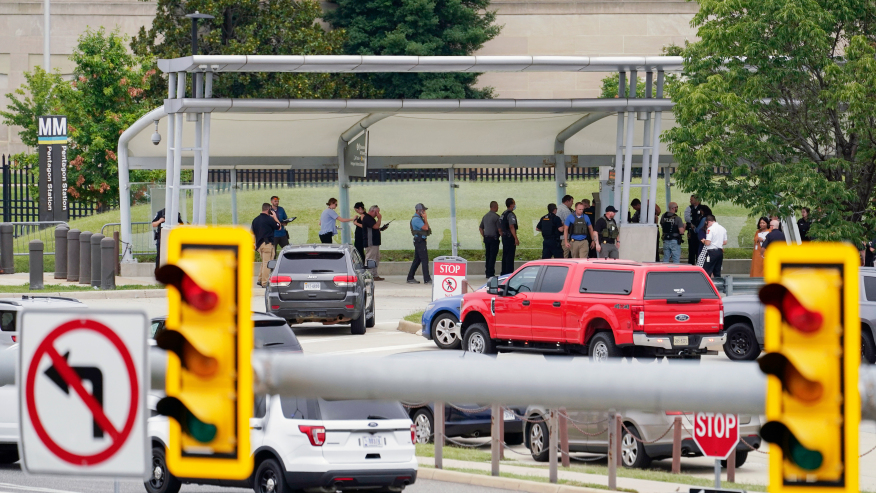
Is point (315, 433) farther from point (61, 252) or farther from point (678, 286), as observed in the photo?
point (61, 252)

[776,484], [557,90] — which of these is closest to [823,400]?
[776,484]

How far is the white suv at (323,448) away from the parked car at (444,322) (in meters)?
8.66

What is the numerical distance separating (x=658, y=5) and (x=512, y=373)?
190 feet

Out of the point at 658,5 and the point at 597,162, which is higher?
the point at 658,5

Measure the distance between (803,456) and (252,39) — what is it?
1792 inches

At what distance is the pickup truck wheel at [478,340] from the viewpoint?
20469 millimetres

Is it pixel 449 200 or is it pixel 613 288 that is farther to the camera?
pixel 449 200

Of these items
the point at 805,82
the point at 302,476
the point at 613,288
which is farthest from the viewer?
the point at 805,82

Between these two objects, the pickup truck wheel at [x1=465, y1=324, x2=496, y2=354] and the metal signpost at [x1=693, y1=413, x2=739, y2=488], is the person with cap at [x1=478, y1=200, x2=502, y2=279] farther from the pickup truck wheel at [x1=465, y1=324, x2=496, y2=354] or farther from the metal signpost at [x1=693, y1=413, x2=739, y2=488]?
the metal signpost at [x1=693, y1=413, x2=739, y2=488]

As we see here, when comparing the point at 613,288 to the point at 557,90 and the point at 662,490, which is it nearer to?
the point at 662,490

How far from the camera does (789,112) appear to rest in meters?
25.2

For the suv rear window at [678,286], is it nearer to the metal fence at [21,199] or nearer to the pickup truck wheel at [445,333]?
the pickup truck wheel at [445,333]

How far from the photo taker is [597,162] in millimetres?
35688

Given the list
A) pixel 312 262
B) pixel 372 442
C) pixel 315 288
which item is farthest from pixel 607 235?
pixel 372 442
